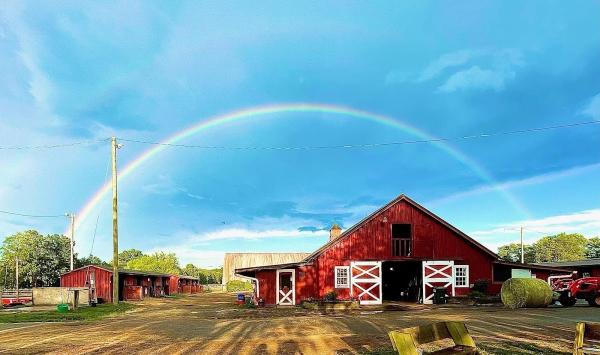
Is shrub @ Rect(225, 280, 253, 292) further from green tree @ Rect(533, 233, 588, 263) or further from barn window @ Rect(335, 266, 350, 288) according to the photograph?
green tree @ Rect(533, 233, 588, 263)

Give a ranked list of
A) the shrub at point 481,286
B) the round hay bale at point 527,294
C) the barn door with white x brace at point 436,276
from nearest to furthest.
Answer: the round hay bale at point 527,294 → the shrub at point 481,286 → the barn door with white x brace at point 436,276

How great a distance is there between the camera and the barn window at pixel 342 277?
107 feet

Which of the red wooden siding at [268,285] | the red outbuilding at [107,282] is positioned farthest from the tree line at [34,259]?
the red wooden siding at [268,285]

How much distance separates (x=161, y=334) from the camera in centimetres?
1589

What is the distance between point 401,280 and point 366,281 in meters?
10.9

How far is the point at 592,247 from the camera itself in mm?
112312

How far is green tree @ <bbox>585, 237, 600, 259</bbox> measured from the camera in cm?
10929

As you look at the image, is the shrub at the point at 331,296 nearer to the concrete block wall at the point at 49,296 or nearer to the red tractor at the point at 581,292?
the red tractor at the point at 581,292

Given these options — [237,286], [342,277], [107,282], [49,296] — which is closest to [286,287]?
[342,277]

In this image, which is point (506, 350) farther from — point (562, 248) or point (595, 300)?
point (562, 248)

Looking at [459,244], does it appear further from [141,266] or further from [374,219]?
[141,266]

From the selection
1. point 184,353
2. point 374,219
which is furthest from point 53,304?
point 184,353

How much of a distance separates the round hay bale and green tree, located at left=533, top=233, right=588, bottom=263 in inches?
3967

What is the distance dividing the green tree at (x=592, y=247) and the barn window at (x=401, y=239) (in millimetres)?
93201
